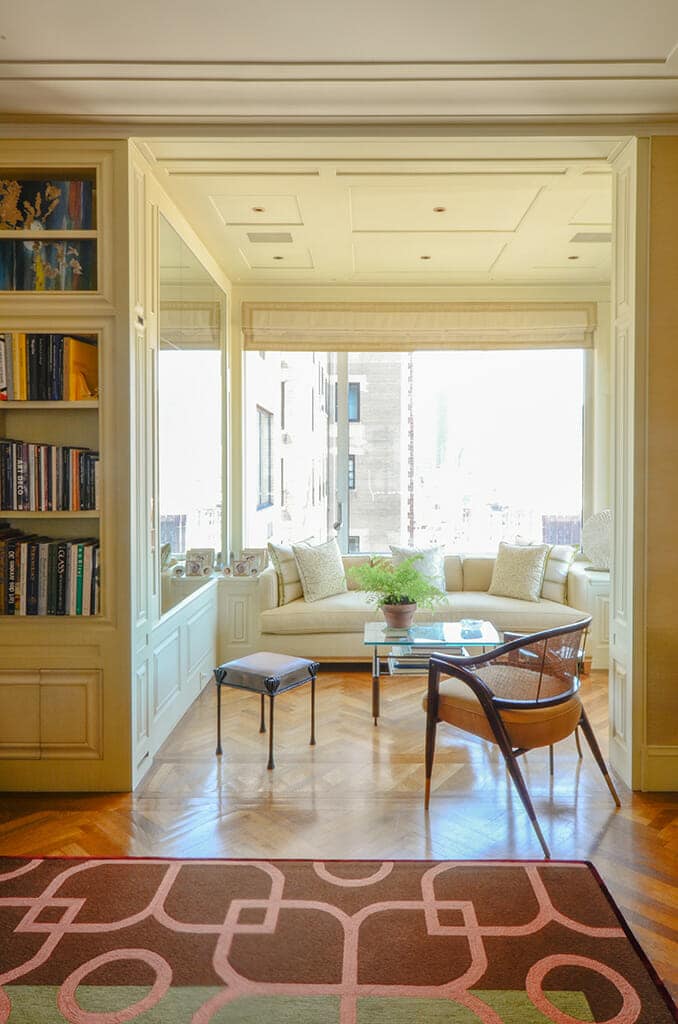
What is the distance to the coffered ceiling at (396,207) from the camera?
11.4 feet

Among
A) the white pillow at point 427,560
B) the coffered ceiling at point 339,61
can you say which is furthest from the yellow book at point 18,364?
the white pillow at point 427,560

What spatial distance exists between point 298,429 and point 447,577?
71.5 inches

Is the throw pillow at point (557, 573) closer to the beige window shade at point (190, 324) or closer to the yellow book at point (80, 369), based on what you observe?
the beige window shade at point (190, 324)

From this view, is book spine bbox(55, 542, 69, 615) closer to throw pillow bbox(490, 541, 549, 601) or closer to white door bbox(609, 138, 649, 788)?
white door bbox(609, 138, 649, 788)

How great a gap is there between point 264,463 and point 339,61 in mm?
3682

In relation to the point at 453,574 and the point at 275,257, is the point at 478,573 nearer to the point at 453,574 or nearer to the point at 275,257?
the point at 453,574

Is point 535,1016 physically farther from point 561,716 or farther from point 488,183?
point 488,183

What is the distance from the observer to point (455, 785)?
335 centimetres

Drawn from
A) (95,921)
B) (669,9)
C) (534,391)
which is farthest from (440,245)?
(95,921)

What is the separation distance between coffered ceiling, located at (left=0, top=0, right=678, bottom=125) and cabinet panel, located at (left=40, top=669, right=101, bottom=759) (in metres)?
2.49

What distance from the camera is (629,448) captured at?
10.9ft

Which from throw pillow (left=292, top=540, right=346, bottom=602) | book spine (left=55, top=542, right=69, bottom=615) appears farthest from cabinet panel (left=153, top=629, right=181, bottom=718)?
throw pillow (left=292, top=540, right=346, bottom=602)

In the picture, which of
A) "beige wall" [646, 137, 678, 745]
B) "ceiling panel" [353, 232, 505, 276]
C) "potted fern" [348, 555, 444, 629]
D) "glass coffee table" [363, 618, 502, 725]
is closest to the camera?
"beige wall" [646, 137, 678, 745]

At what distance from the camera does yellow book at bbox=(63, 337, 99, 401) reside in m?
3.26
